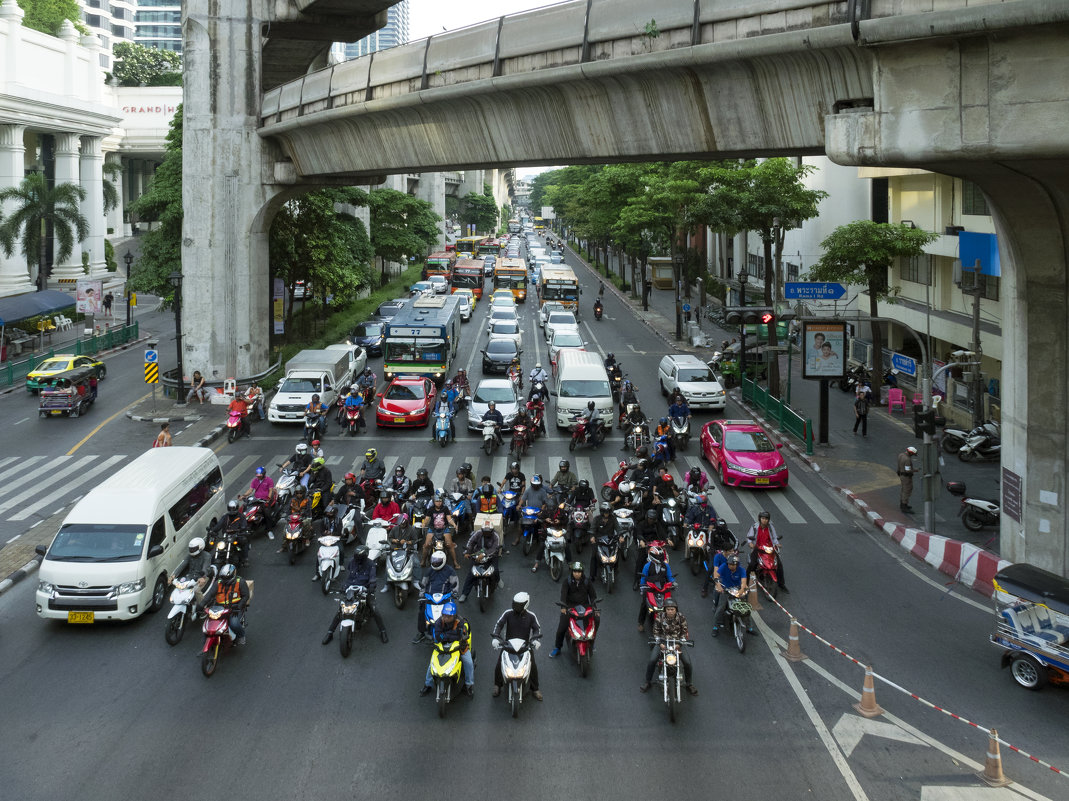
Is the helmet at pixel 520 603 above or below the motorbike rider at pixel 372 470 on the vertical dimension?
below

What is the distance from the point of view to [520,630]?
11789 mm

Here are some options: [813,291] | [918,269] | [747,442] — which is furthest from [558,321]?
[747,442]

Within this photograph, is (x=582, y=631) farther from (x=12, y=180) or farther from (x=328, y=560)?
(x=12, y=180)

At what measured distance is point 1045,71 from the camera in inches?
472

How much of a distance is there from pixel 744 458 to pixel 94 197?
62133 mm

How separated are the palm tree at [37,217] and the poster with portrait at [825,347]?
46.0m

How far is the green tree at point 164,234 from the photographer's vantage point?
39406mm

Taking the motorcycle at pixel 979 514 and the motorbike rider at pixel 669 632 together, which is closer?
the motorbike rider at pixel 669 632

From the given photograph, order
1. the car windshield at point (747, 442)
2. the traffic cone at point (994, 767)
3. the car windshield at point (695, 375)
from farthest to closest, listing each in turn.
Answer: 1. the car windshield at point (695, 375)
2. the car windshield at point (747, 442)
3. the traffic cone at point (994, 767)

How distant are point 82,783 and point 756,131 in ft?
47.6

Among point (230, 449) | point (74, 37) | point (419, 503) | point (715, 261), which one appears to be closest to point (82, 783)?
point (419, 503)

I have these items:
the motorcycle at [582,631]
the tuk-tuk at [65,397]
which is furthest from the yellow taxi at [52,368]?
the motorcycle at [582,631]

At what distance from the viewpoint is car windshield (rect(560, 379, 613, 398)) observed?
29328mm

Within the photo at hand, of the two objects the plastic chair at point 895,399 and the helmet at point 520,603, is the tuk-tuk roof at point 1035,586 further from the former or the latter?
the plastic chair at point 895,399
